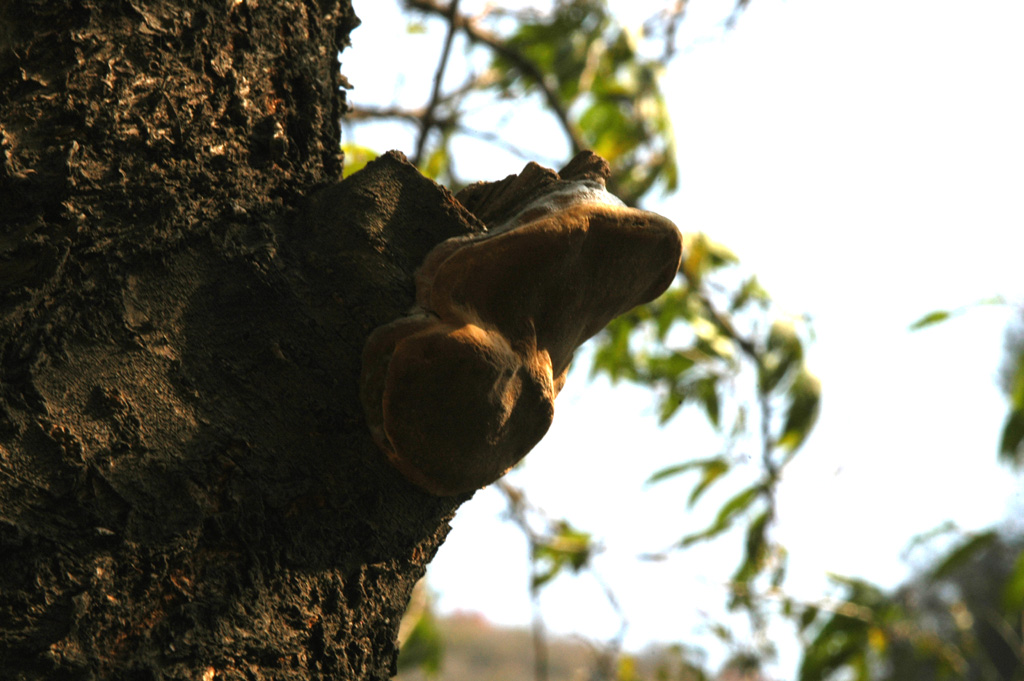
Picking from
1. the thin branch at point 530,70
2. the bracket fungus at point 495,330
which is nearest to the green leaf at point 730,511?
the thin branch at point 530,70

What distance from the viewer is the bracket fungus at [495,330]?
0.61m

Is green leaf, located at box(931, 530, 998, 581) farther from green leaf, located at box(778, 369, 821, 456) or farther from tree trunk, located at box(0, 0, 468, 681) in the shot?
tree trunk, located at box(0, 0, 468, 681)

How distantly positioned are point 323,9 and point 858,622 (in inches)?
101

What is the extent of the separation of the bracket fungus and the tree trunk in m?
0.03

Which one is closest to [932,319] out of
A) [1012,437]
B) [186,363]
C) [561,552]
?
[1012,437]

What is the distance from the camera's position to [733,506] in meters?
2.56

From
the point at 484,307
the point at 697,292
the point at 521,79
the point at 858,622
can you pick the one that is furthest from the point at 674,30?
the point at 484,307

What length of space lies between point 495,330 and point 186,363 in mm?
243

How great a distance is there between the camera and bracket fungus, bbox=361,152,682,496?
61 cm

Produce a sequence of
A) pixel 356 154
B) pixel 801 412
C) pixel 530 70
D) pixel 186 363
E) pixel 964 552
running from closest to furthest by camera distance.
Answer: pixel 186 363
pixel 356 154
pixel 801 412
pixel 964 552
pixel 530 70

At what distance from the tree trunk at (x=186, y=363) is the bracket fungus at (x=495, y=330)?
3 centimetres

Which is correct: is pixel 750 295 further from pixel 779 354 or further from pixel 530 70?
pixel 530 70

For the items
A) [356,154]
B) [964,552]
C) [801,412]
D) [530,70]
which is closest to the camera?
[356,154]

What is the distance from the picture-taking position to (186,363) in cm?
61
